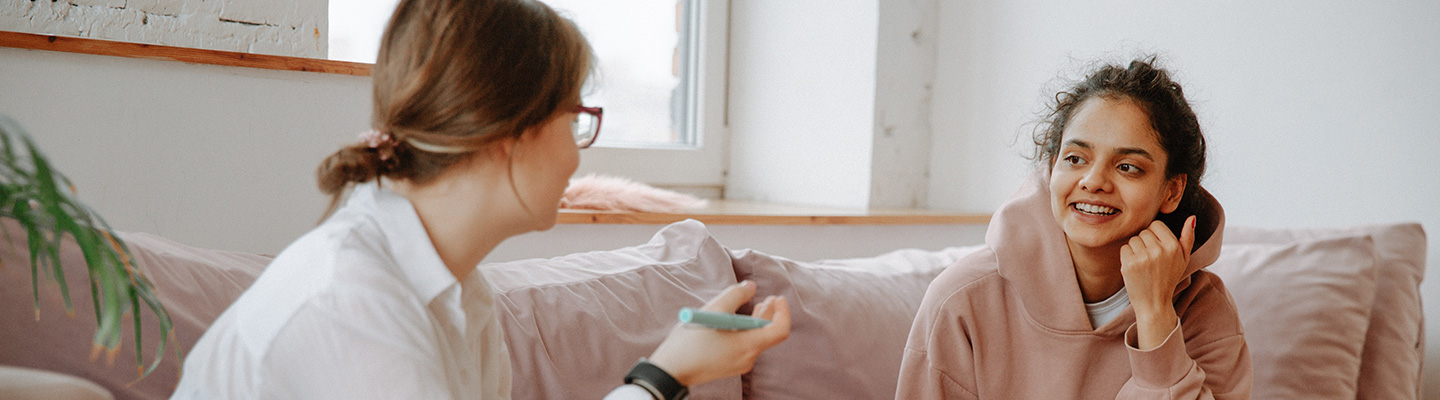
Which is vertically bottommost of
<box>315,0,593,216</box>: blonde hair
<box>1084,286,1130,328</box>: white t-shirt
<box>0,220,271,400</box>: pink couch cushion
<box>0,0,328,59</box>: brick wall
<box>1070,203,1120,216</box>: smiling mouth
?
<box>1084,286,1130,328</box>: white t-shirt

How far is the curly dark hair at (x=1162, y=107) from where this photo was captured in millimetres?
1250

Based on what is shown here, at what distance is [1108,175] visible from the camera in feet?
4.01

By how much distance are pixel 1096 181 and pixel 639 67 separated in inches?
64.0

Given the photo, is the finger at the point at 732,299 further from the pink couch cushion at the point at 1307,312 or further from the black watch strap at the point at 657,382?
the pink couch cushion at the point at 1307,312

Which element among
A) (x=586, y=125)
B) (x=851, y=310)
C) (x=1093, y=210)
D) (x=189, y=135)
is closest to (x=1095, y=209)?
(x=1093, y=210)

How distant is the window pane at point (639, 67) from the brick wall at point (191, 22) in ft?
2.97

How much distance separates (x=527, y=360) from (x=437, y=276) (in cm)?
55

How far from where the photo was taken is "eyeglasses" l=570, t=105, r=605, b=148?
0.83m

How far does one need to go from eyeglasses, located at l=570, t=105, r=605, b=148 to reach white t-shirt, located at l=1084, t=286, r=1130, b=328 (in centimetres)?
83

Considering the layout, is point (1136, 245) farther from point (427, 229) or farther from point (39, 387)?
point (39, 387)

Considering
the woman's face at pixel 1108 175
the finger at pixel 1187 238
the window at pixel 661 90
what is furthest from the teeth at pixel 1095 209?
the window at pixel 661 90

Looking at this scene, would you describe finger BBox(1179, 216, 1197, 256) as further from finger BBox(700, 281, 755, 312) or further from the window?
the window

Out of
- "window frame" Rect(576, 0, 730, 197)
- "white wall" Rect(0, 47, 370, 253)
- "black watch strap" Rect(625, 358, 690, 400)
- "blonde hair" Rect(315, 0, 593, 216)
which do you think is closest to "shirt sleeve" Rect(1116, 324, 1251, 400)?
"black watch strap" Rect(625, 358, 690, 400)

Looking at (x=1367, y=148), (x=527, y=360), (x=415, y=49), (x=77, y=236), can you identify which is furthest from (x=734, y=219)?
(x=77, y=236)
